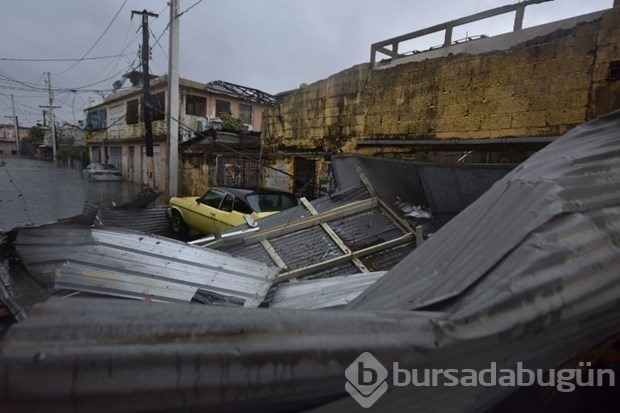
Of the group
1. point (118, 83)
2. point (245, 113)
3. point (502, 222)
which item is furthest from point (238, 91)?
point (502, 222)

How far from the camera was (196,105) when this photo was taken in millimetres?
20312

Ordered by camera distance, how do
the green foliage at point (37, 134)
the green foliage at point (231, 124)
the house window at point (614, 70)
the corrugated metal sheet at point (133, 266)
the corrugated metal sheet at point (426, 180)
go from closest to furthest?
the corrugated metal sheet at point (133, 266) < the corrugated metal sheet at point (426, 180) < the house window at point (614, 70) < the green foliage at point (231, 124) < the green foliage at point (37, 134)

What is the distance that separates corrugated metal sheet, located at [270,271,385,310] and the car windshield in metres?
3.94

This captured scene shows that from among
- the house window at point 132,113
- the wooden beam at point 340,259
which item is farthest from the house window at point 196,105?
the wooden beam at point 340,259

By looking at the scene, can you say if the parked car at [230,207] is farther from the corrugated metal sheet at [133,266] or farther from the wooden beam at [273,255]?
the corrugated metal sheet at [133,266]

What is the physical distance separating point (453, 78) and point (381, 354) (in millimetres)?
5987

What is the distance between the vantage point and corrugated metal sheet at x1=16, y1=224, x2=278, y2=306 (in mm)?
2430

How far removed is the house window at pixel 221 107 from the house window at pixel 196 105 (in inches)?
29.0

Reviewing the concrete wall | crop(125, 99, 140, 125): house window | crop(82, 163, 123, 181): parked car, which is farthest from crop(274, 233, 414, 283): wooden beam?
crop(125, 99, 140, 125): house window

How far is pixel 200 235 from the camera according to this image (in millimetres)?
8438

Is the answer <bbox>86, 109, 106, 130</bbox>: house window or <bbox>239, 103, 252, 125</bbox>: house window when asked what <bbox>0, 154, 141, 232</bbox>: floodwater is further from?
<bbox>239, 103, 252, 125</bbox>: house window

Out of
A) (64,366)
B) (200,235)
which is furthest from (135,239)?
(200,235)

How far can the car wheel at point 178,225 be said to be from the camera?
853cm

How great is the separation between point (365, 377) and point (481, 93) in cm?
570
